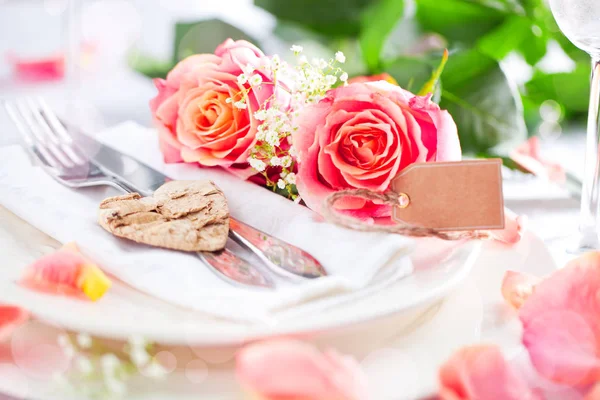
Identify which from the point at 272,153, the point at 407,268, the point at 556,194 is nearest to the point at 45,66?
the point at 272,153

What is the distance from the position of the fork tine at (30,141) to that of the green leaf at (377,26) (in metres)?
0.58

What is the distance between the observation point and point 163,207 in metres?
0.65

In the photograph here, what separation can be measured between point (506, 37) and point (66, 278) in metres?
0.96

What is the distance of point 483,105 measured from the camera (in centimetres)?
95

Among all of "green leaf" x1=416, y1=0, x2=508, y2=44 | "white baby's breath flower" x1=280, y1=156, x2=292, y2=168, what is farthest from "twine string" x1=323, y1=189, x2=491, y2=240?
"green leaf" x1=416, y1=0, x2=508, y2=44

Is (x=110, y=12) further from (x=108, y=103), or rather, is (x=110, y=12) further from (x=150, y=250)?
(x=150, y=250)

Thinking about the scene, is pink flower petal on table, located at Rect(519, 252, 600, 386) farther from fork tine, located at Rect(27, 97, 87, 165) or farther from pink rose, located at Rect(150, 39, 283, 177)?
fork tine, located at Rect(27, 97, 87, 165)

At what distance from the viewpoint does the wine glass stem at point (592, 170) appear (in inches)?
29.5

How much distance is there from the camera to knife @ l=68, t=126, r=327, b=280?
0.57 m

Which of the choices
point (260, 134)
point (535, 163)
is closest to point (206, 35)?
point (260, 134)

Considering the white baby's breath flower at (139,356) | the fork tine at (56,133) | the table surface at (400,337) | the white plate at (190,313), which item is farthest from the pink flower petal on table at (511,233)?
the fork tine at (56,133)

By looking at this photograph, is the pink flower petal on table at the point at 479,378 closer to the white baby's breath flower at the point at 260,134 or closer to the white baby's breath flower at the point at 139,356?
the white baby's breath flower at the point at 139,356

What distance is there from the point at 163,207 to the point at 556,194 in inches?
25.3

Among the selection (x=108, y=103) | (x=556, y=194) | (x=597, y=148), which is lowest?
(x=108, y=103)
